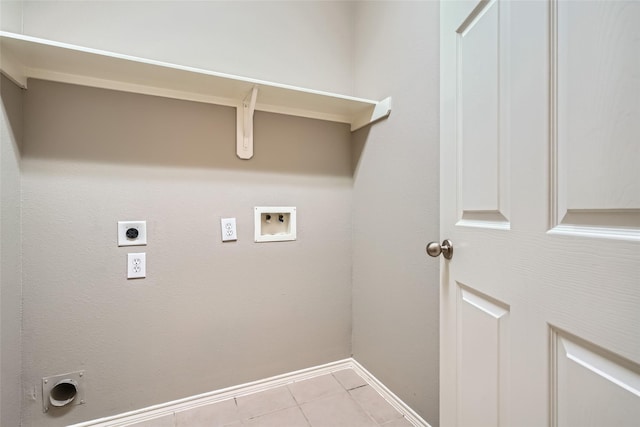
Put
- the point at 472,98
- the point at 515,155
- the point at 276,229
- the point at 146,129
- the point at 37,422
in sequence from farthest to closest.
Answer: the point at 276,229, the point at 146,129, the point at 37,422, the point at 472,98, the point at 515,155

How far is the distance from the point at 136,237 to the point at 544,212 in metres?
1.59

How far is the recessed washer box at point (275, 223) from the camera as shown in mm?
1657

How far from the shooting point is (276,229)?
1726 millimetres

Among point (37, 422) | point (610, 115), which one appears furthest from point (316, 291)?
point (610, 115)

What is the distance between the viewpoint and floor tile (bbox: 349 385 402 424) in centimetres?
143

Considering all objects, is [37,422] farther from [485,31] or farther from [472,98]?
[485,31]

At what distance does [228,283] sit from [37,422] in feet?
3.20

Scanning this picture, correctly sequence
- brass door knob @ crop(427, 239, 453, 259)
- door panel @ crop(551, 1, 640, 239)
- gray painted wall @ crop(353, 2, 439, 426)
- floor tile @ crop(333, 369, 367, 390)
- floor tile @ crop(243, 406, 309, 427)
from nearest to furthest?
door panel @ crop(551, 1, 640, 239), brass door knob @ crop(427, 239, 453, 259), gray painted wall @ crop(353, 2, 439, 426), floor tile @ crop(243, 406, 309, 427), floor tile @ crop(333, 369, 367, 390)

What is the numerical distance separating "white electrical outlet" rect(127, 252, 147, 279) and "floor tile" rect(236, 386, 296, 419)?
2.80 ft

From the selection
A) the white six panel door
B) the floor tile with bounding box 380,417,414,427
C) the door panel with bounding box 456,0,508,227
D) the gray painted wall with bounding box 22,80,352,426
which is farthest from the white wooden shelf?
the floor tile with bounding box 380,417,414,427

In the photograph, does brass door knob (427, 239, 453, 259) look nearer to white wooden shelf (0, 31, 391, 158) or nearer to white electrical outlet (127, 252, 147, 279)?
white wooden shelf (0, 31, 391, 158)

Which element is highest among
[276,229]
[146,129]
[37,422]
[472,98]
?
[146,129]

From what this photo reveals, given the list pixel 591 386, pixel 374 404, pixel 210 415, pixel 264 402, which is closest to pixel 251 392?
pixel 264 402

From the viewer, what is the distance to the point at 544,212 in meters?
0.58
